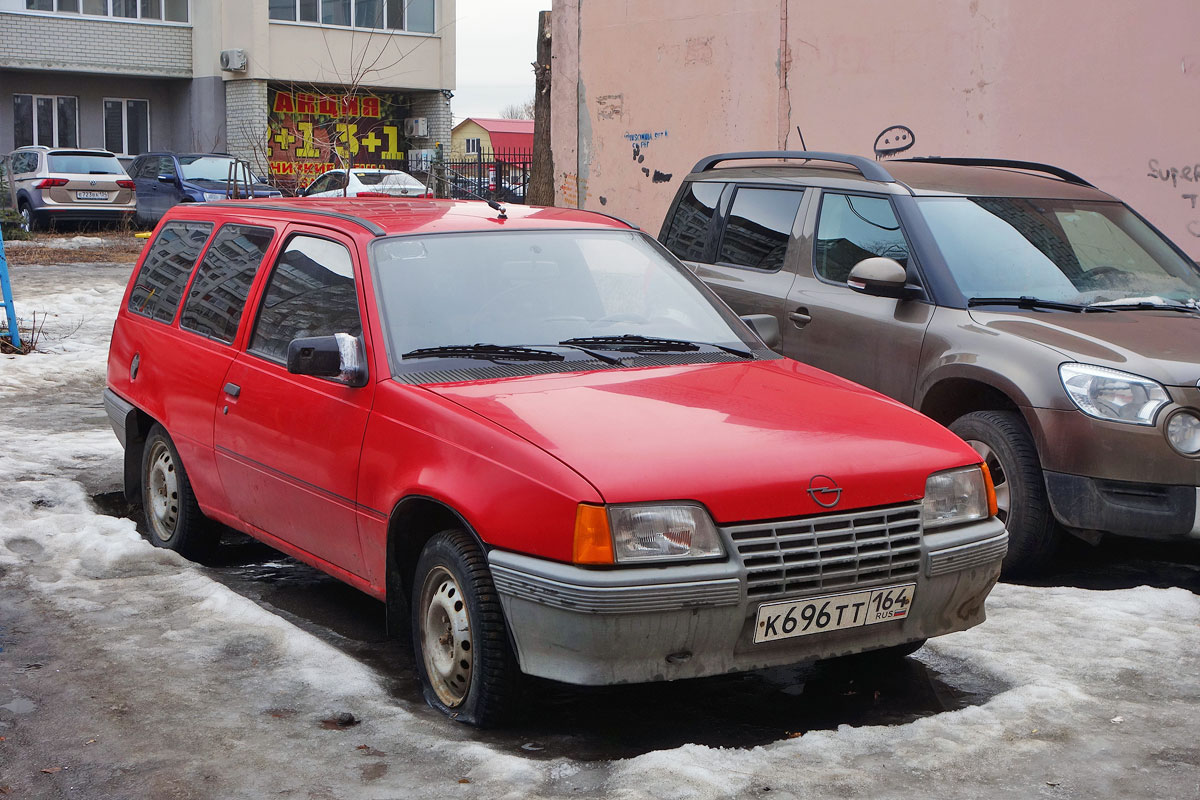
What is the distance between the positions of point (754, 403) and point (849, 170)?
3.34 m

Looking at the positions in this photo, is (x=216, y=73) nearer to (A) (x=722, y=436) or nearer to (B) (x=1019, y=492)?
(B) (x=1019, y=492)

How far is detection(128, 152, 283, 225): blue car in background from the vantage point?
27.0 metres

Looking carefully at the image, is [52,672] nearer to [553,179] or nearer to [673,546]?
[673,546]

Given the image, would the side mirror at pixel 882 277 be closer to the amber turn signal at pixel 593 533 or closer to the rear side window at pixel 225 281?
the rear side window at pixel 225 281

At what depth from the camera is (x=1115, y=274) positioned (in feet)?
21.7

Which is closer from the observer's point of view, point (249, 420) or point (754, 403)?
point (754, 403)

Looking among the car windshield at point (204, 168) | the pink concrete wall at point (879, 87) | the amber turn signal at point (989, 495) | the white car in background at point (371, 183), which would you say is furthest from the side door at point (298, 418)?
the car windshield at point (204, 168)

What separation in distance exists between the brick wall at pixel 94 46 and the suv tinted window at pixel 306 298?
34.1 m

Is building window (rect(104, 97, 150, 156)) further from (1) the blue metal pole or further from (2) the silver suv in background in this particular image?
(1) the blue metal pole

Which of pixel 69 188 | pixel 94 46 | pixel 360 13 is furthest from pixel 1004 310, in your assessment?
pixel 94 46

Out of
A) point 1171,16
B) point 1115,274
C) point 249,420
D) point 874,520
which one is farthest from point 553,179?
point 874,520

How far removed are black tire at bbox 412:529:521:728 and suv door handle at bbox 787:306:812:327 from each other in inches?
126

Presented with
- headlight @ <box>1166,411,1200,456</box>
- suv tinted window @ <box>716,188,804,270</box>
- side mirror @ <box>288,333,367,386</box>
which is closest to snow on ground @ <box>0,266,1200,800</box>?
headlight @ <box>1166,411,1200,456</box>

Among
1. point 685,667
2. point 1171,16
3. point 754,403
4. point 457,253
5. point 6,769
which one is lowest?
point 6,769
